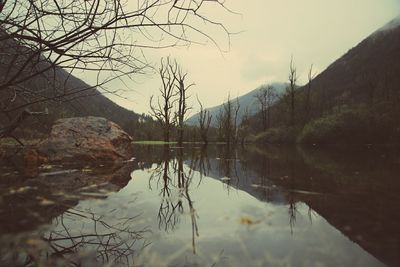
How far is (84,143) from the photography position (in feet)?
27.1

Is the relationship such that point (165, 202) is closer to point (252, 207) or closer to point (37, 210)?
point (252, 207)

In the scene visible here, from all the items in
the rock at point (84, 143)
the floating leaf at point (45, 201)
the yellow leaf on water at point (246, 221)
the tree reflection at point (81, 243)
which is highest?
the rock at point (84, 143)

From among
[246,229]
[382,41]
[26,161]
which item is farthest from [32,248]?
[382,41]

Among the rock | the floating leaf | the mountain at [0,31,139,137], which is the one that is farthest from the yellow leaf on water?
the rock

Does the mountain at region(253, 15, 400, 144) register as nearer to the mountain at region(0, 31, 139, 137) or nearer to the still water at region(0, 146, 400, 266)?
the still water at region(0, 146, 400, 266)

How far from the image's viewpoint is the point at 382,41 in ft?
338

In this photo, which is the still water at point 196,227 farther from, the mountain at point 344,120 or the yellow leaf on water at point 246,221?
the mountain at point 344,120

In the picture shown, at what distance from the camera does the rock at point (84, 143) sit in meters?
7.76

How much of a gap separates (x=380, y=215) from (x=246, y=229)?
107 centimetres

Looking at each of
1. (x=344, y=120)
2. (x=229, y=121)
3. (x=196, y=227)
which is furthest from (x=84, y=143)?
(x=229, y=121)

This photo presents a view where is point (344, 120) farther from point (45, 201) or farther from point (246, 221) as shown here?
point (45, 201)

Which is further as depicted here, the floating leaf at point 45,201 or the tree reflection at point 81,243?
the floating leaf at point 45,201

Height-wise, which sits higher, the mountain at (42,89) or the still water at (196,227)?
the mountain at (42,89)

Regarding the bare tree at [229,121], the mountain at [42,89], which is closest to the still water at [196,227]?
the mountain at [42,89]
